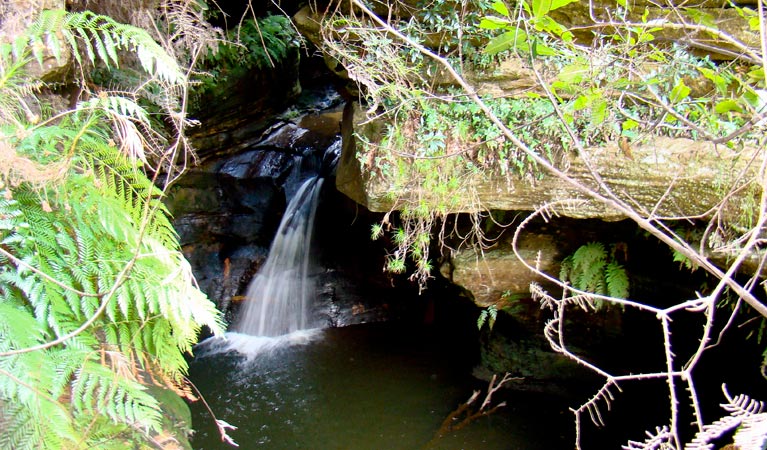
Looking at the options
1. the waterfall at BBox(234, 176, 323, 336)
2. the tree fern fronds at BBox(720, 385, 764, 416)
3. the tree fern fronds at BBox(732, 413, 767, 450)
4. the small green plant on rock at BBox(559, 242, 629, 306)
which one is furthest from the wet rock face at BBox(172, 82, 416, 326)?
the tree fern fronds at BBox(732, 413, 767, 450)

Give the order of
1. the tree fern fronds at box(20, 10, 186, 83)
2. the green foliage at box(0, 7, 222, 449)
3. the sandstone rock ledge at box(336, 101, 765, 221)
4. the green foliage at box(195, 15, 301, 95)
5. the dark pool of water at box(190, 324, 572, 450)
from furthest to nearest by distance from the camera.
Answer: the green foliage at box(195, 15, 301, 95), the dark pool of water at box(190, 324, 572, 450), the sandstone rock ledge at box(336, 101, 765, 221), the tree fern fronds at box(20, 10, 186, 83), the green foliage at box(0, 7, 222, 449)

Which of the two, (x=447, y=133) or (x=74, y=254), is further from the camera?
(x=447, y=133)

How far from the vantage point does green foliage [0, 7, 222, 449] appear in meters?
2.22

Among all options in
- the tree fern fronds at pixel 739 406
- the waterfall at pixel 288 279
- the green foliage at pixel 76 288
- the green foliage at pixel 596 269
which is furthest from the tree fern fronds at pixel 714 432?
the waterfall at pixel 288 279

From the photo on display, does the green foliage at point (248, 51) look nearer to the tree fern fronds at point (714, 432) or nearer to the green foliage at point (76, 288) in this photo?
the green foliage at point (76, 288)

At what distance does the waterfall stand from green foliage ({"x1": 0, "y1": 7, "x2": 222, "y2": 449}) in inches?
154

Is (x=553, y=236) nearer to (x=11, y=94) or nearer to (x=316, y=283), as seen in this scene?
(x=316, y=283)

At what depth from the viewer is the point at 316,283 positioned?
22.6ft

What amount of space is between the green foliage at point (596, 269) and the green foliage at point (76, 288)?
3156mm

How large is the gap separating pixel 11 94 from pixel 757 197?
14.9 feet

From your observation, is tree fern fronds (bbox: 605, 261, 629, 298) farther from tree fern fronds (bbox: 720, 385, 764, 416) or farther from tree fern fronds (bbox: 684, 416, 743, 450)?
tree fern fronds (bbox: 684, 416, 743, 450)

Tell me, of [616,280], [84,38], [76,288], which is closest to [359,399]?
[616,280]

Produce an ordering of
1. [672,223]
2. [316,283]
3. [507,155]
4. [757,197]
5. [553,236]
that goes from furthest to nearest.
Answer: [316,283] < [553,236] < [507,155] < [672,223] < [757,197]

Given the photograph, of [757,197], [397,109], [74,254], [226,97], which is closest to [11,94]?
[74,254]
